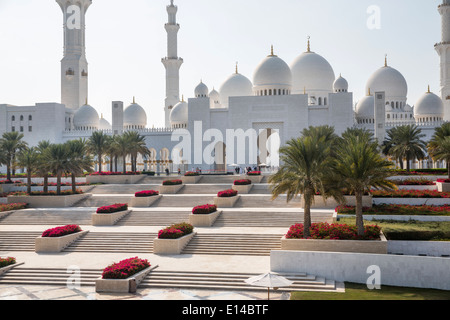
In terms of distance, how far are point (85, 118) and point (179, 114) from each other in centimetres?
1180

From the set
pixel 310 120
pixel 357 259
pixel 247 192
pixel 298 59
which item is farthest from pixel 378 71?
pixel 357 259

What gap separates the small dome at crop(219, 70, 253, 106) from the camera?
5669 cm

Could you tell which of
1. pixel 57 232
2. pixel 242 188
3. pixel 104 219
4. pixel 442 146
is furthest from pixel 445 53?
pixel 57 232

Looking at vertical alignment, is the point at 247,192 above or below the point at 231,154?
below

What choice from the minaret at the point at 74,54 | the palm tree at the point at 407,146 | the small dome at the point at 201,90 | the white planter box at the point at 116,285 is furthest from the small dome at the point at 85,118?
the white planter box at the point at 116,285

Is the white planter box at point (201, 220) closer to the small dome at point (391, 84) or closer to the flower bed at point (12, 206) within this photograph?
the flower bed at point (12, 206)

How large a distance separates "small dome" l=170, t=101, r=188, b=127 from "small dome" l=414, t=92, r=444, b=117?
27434 millimetres

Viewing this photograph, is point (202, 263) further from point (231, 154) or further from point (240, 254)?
point (231, 154)

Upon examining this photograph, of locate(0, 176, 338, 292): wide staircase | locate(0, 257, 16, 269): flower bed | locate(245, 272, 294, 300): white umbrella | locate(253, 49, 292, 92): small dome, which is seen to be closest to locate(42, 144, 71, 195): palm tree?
locate(0, 176, 338, 292): wide staircase

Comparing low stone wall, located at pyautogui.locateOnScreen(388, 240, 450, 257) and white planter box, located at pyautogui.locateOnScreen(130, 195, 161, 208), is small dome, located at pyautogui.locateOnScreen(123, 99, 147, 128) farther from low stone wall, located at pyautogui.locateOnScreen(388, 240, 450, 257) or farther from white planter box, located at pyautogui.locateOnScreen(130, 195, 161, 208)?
low stone wall, located at pyautogui.locateOnScreen(388, 240, 450, 257)

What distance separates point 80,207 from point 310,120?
1017 inches

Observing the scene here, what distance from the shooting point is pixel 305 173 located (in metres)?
18.8
